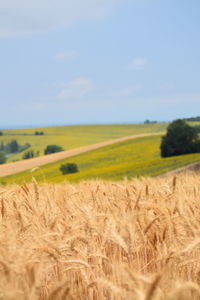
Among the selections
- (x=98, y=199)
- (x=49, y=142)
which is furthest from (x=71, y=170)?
(x=49, y=142)

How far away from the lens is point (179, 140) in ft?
134

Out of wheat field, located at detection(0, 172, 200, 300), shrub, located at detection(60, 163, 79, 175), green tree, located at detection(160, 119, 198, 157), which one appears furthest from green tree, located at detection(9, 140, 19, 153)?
wheat field, located at detection(0, 172, 200, 300)

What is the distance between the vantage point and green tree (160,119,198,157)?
4047 cm

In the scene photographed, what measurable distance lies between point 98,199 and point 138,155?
44.2 metres

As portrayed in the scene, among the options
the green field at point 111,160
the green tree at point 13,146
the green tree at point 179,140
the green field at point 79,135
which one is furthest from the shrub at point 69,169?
the green tree at point 13,146

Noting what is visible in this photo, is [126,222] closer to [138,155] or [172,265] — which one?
[172,265]

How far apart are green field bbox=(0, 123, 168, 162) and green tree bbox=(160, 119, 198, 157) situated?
145 ft

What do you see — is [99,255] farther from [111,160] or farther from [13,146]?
[13,146]

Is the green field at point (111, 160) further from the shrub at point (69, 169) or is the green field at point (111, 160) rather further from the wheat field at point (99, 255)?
the wheat field at point (99, 255)

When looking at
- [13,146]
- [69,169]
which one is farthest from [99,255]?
[13,146]

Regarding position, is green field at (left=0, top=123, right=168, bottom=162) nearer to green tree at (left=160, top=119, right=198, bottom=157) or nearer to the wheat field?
green tree at (left=160, top=119, right=198, bottom=157)

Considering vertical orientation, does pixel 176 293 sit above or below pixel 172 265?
above

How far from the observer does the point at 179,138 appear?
4062cm

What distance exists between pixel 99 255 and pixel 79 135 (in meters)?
95.3
